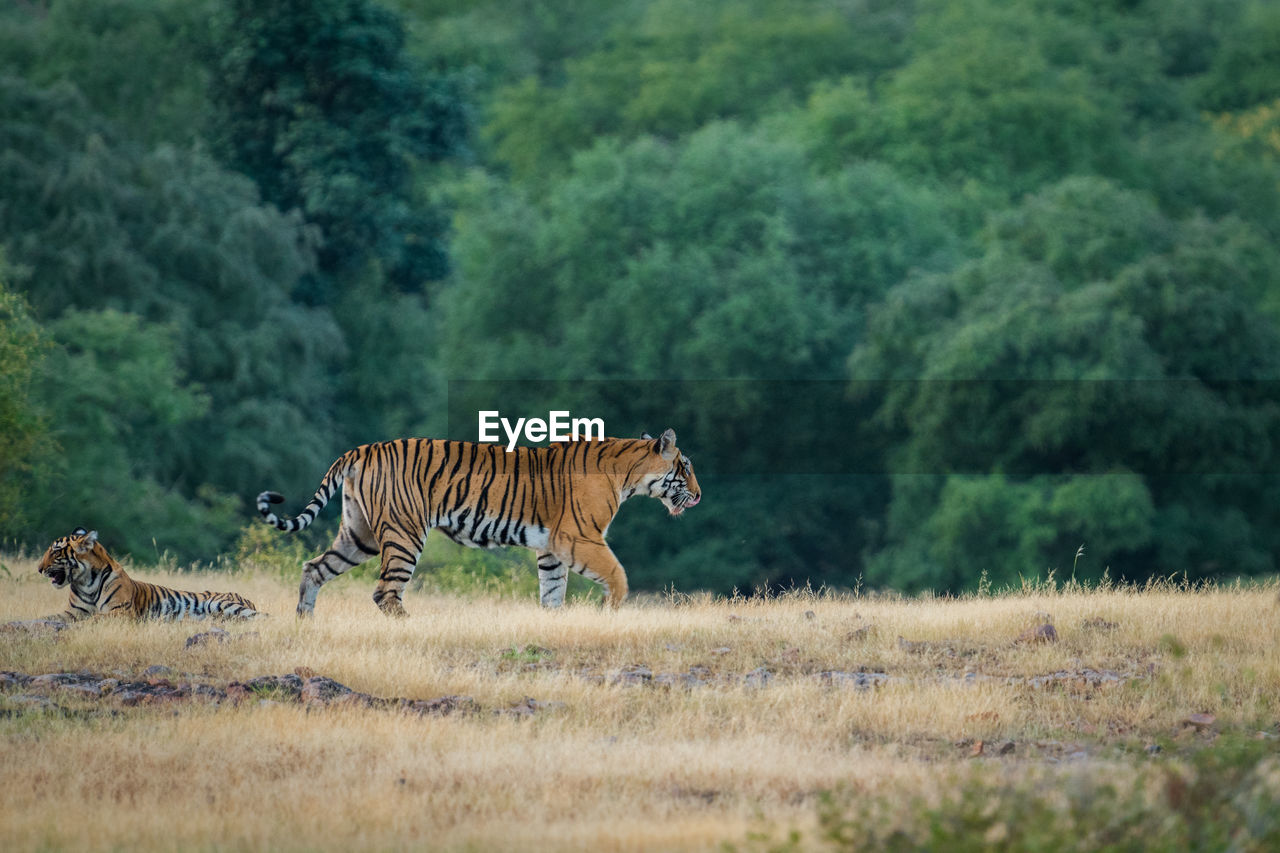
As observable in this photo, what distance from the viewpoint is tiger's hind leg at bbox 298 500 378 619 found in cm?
1459

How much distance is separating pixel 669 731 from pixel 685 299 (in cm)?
3080

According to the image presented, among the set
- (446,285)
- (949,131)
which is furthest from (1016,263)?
(446,285)

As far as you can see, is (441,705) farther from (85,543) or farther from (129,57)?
(129,57)

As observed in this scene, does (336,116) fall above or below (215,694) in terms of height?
above

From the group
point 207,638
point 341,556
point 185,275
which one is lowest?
point 207,638

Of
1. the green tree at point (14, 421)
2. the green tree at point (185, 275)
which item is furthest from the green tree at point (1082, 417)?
the green tree at point (14, 421)

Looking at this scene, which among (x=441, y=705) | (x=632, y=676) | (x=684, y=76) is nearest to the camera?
(x=441, y=705)

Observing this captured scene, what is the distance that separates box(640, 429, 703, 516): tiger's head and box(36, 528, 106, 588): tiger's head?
463 centimetres

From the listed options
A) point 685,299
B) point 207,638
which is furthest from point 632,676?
point 685,299

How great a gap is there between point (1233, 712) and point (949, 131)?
39994 mm

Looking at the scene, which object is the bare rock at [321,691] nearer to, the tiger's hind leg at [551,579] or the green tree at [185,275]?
the tiger's hind leg at [551,579]

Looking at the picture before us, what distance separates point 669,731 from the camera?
1026 cm

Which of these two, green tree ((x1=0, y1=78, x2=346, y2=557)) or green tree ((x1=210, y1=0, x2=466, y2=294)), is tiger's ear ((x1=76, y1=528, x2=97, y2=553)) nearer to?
green tree ((x1=0, y1=78, x2=346, y2=557))

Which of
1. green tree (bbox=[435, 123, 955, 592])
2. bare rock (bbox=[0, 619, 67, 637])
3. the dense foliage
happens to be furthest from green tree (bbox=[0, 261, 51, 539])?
green tree (bbox=[435, 123, 955, 592])
